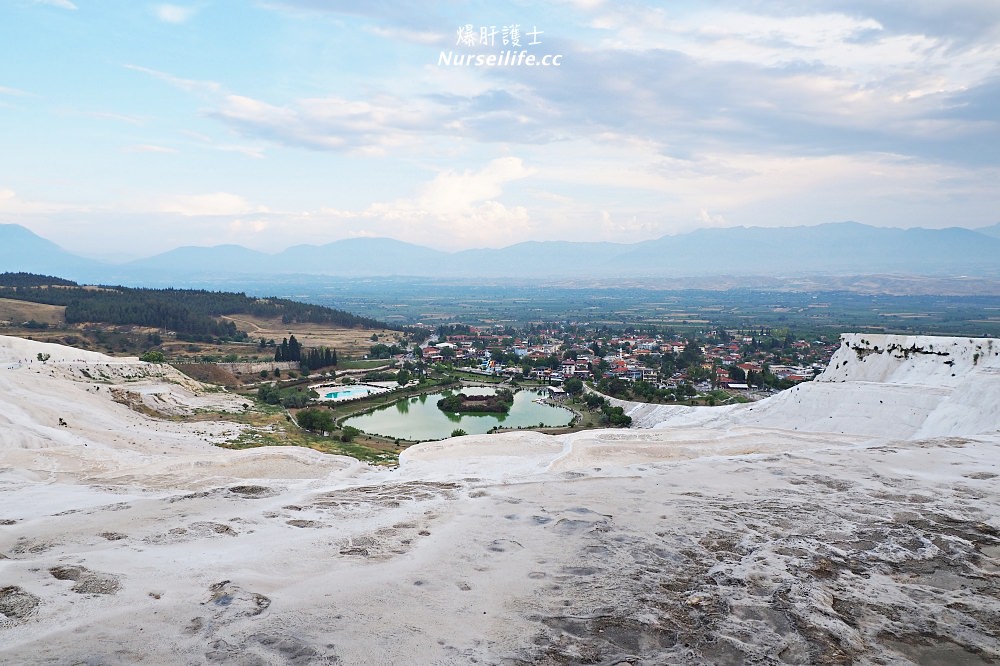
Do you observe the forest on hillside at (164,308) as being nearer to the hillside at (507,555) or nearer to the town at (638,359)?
the town at (638,359)

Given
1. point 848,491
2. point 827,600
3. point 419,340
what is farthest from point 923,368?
point 419,340

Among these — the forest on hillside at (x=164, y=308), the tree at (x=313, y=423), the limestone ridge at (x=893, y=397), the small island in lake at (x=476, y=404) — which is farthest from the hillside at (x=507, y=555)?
the forest on hillside at (x=164, y=308)

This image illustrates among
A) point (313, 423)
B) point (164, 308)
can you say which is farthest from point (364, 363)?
point (313, 423)

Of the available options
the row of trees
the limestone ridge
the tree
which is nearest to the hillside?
the limestone ridge

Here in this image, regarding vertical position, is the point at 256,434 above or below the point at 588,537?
below

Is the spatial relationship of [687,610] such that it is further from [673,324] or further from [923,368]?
[673,324]

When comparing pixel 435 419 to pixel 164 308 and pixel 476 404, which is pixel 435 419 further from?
pixel 164 308
